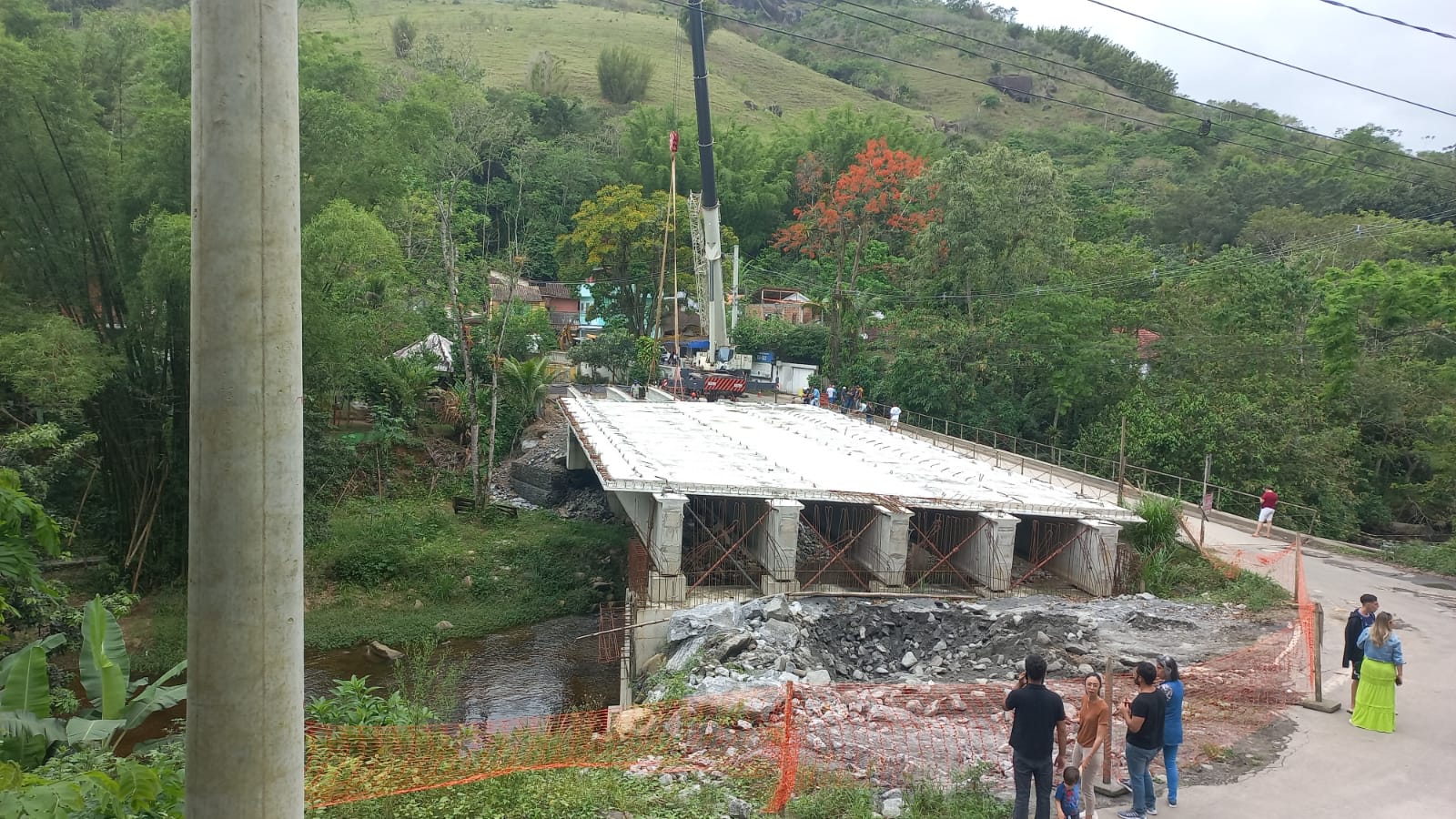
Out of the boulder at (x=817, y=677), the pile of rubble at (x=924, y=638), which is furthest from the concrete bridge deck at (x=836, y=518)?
the boulder at (x=817, y=677)

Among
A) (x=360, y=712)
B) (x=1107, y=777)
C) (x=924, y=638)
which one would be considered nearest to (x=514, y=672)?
(x=924, y=638)

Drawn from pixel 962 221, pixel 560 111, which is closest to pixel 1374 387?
pixel 962 221

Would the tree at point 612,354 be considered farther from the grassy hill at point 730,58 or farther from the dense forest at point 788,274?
the grassy hill at point 730,58

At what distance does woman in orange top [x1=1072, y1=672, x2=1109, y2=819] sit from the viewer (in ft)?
20.5

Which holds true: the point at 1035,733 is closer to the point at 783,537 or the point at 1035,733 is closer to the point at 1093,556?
the point at 783,537

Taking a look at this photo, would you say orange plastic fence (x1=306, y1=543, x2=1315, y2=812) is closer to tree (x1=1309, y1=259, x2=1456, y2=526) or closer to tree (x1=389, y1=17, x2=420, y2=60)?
tree (x1=1309, y1=259, x2=1456, y2=526)

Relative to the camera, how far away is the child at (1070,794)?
19.5 ft

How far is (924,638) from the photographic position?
12.8 meters

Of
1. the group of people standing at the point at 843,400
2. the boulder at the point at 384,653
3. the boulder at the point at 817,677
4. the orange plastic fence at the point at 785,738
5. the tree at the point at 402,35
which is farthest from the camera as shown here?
the tree at the point at 402,35

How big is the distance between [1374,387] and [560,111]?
56014mm

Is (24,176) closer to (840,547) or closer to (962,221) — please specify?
(840,547)

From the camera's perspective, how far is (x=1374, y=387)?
25.6 meters

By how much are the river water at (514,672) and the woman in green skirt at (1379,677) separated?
10.3m

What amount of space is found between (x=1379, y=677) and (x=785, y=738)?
558cm
